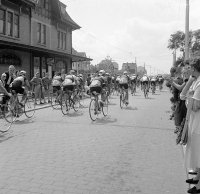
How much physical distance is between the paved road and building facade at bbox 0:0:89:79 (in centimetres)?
1136

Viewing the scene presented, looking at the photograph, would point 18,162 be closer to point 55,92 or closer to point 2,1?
point 55,92

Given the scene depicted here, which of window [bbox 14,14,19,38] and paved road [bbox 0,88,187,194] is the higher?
window [bbox 14,14,19,38]

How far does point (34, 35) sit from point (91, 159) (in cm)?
2236

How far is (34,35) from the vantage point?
90.1 ft

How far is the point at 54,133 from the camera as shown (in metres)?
9.38

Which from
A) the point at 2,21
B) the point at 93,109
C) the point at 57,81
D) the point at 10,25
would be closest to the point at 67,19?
the point at 10,25

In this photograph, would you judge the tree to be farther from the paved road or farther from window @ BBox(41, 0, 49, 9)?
the paved road

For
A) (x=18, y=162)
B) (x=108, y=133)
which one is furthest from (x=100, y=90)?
(x=18, y=162)

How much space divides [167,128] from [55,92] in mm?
6715

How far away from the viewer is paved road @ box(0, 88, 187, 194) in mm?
4930

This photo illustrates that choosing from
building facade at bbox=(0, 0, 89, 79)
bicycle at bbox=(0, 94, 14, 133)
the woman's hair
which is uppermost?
building facade at bbox=(0, 0, 89, 79)

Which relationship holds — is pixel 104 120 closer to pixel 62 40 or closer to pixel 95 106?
pixel 95 106

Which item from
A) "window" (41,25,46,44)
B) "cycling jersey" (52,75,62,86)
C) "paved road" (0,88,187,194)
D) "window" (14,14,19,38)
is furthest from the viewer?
"window" (41,25,46,44)

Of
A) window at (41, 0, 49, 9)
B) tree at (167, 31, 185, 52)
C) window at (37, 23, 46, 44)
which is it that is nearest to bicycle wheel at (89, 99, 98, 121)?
window at (37, 23, 46, 44)
